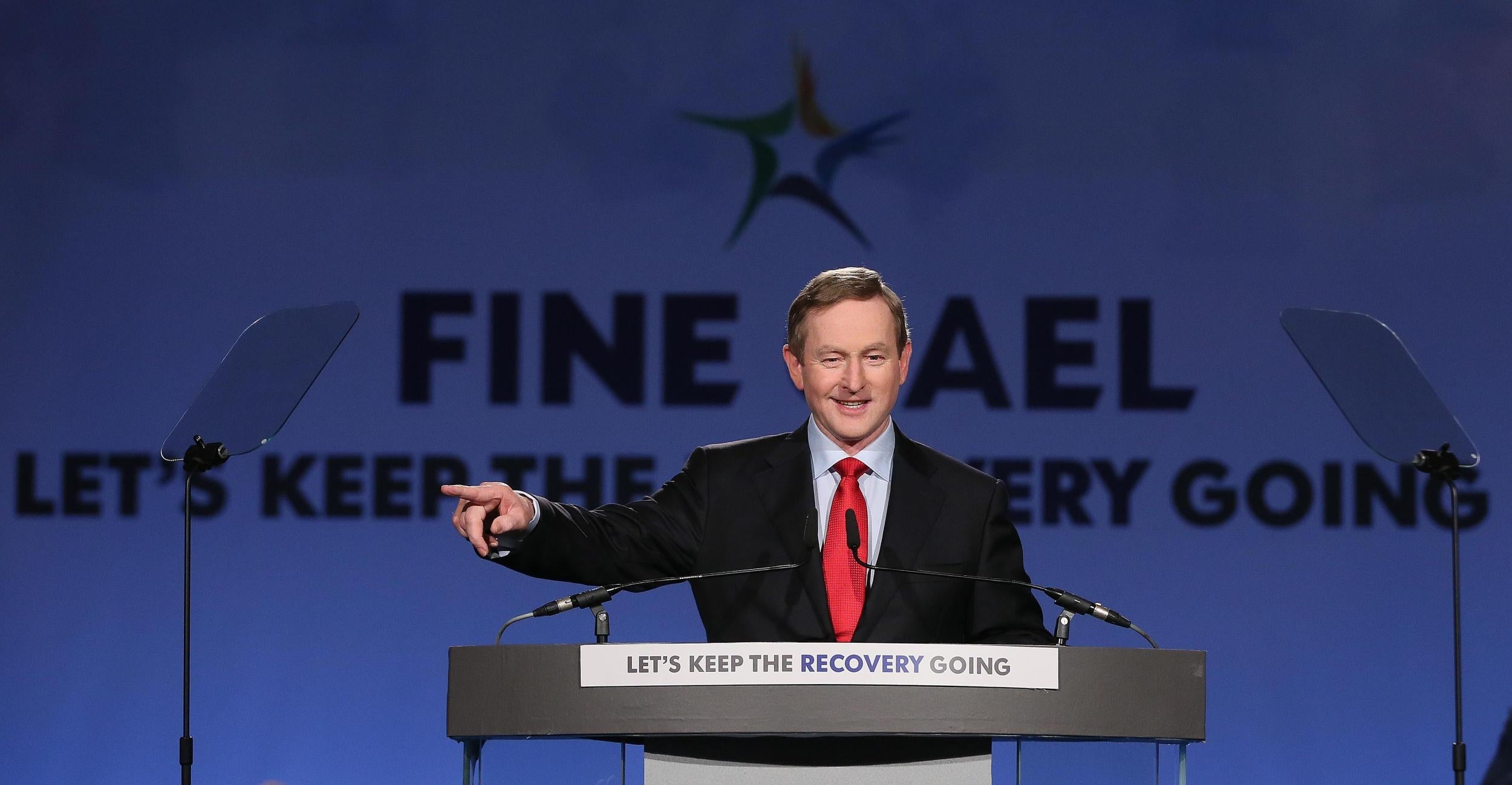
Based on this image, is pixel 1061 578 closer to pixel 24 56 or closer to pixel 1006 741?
pixel 1006 741

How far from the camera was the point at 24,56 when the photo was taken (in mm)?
4781

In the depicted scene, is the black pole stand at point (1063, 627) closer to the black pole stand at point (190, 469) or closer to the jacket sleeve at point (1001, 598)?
the jacket sleeve at point (1001, 598)

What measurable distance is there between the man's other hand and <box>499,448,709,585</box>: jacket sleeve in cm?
9

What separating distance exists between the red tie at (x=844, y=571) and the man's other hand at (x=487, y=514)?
46 cm

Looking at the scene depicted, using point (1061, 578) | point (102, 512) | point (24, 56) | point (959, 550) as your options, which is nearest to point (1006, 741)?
point (959, 550)

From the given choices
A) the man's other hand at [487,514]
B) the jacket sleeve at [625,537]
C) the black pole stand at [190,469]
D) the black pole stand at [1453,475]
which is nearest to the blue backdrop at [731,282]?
the black pole stand at [190,469]

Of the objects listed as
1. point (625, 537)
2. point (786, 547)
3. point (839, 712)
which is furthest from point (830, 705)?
point (625, 537)

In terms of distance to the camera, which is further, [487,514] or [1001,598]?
[1001,598]

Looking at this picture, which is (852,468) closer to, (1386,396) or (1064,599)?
(1064,599)

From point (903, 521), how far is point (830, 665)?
64 centimetres

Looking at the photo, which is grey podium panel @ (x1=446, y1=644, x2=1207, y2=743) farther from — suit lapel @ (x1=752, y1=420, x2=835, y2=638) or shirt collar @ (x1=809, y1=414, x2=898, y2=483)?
shirt collar @ (x1=809, y1=414, x2=898, y2=483)

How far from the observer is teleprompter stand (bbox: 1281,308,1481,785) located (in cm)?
286

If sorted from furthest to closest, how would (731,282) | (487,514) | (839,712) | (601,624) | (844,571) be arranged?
(731,282) → (844,571) → (487,514) → (601,624) → (839,712)

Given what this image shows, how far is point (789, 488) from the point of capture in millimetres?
2412
